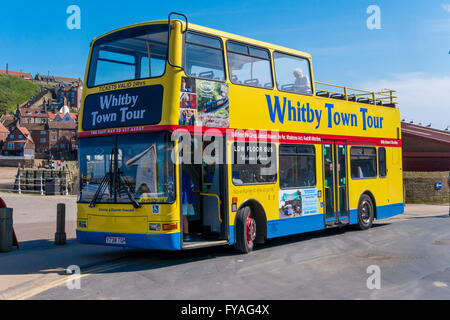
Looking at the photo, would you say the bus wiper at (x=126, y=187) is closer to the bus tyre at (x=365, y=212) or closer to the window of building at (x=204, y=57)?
the window of building at (x=204, y=57)

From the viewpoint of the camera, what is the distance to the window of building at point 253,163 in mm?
10857

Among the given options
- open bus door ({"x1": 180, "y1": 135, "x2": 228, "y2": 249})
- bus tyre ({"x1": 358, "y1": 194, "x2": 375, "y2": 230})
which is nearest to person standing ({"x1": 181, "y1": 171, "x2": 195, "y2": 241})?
open bus door ({"x1": 180, "y1": 135, "x2": 228, "y2": 249})

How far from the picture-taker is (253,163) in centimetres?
1132

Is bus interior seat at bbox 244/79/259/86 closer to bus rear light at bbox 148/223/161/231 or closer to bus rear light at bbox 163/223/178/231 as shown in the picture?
bus rear light at bbox 163/223/178/231

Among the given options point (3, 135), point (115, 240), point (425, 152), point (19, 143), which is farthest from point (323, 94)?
point (3, 135)

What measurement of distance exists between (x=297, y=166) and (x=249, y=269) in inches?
161

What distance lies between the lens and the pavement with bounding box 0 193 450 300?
741 cm

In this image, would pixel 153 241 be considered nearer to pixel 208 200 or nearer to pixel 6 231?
pixel 208 200

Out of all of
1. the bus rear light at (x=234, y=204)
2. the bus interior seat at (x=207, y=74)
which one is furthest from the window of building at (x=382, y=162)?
the bus interior seat at (x=207, y=74)

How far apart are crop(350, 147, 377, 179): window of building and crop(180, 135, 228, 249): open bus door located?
5.53m

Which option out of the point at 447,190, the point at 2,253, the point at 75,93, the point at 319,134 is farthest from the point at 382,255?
the point at 75,93

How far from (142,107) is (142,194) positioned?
164 centimetres
